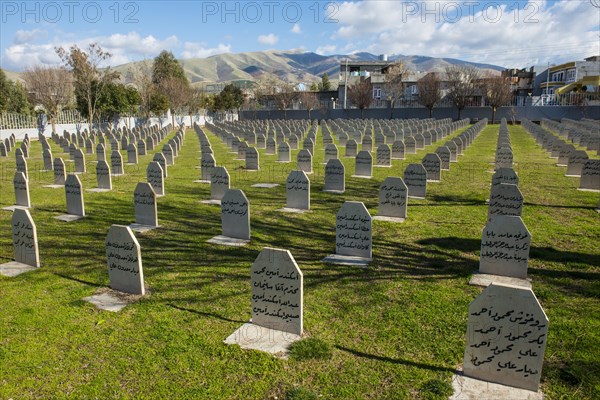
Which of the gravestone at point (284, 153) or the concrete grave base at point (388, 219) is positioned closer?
the concrete grave base at point (388, 219)

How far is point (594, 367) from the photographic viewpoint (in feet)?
12.7

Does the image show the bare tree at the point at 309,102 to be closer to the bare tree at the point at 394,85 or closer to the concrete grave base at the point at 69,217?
the bare tree at the point at 394,85

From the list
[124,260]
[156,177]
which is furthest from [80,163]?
[124,260]

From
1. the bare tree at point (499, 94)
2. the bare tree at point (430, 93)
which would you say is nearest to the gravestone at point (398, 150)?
the bare tree at point (499, 94)

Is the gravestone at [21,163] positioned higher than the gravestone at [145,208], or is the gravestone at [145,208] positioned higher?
the gravestone at [21,163]

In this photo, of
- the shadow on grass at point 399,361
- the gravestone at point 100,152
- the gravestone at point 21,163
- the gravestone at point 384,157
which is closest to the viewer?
the shadow on grass at point 399,361

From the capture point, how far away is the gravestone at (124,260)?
17.5 feet

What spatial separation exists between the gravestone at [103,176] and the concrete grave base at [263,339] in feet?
30.8

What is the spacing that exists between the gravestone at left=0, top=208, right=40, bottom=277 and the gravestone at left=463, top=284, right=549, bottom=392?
18.7 feet

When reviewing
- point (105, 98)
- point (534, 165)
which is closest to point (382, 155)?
point (534, 165)

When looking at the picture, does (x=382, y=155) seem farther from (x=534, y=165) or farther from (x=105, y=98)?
(x=105, y=98)

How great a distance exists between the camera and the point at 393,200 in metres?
8.95

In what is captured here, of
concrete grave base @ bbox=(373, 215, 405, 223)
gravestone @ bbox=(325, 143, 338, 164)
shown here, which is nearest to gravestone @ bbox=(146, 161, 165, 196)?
concrete grave base @ bbox=(373, 215, 405, 223)

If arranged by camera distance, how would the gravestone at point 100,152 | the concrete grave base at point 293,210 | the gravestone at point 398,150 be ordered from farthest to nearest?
the gravestone at point 398,150, the gravestone at point 100,152, the concrete grave base at point 293,210
